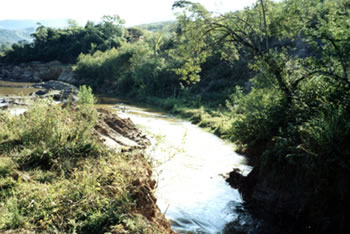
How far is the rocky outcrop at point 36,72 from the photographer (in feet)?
220

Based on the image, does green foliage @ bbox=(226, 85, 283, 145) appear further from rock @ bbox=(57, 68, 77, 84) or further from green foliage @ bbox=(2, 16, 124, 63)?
green foliage @ bbox=(2, 16, 124, 63)

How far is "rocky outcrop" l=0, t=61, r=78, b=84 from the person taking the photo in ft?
220

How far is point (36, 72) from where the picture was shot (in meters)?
70.4

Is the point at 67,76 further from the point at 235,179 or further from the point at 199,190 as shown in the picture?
the point at 235,179

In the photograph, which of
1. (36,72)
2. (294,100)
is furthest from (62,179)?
(36,72)

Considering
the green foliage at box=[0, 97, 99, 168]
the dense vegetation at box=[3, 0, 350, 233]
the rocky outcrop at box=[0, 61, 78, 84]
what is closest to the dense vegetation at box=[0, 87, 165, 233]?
the green foliage at box=[0, 97, 99, 168]

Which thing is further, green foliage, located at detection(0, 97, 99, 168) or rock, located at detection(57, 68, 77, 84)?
rock, located at detection(57, 68, 77, 84)

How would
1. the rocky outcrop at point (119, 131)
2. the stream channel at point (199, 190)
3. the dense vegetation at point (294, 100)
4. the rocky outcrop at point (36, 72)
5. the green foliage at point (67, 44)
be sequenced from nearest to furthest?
1. the dense vegetation at point (294, 100)
2. the stream channel at point (199, 190)
3. the rocky outcrop at point (119, 131)
4. the rocky outcrop at point (36, 72)
5. the green foliage at point (67, 44)

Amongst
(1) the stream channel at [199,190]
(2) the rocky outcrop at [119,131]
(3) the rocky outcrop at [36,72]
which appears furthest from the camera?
(3) the rocky outcrop at [36,72]

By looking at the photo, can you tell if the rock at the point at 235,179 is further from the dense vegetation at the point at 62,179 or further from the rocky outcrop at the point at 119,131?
the dense vegetation at the point at 62,179

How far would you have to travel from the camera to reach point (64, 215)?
4.52 m

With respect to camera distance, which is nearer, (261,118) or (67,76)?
(261,118)

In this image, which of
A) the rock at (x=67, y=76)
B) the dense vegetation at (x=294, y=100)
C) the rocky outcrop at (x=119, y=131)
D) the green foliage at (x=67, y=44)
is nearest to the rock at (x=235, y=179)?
the dense vegetation at (x=294, y=100)

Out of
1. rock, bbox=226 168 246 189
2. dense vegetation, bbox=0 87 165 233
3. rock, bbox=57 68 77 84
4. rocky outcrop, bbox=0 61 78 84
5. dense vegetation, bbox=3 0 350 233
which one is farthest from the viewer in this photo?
rocky outcrop, bbox=0 61 78 84
